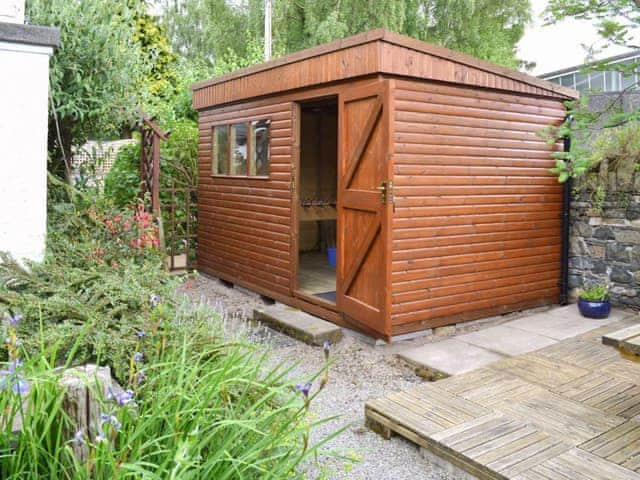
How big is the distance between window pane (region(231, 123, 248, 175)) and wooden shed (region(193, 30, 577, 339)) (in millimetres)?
25

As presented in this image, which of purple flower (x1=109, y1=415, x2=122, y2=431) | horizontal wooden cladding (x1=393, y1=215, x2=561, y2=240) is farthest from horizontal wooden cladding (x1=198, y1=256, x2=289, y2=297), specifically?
purple flower (x1=109, y1=415, x2=122, y2=431)

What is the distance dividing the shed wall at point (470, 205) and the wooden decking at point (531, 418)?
1086 millimetres

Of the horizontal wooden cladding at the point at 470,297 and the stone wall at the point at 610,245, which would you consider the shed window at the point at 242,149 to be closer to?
the horizontal wooden cladding at the point at 470,297

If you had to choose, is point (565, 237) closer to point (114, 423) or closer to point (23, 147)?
point (23, 147)

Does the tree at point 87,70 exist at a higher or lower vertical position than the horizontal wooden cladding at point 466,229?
higher

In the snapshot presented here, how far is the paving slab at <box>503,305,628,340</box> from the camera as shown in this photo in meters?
5.48

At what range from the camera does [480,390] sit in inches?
154

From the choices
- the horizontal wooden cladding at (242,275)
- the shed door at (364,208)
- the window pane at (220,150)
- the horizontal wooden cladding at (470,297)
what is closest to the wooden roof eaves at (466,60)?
the shed door at (364,208)

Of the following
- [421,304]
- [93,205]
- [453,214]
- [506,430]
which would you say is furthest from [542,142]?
[93,205]

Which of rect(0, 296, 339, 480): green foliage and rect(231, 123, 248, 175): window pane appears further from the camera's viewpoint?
rect(231, 123, 248, 175): window pane

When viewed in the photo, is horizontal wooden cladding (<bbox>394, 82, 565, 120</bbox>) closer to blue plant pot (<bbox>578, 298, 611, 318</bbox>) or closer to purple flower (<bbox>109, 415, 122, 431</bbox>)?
blue plant pot (<bbox>578, 298, 611, 318</bbox>)

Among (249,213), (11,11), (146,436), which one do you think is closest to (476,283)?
(249,213)

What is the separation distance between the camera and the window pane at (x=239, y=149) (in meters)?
7.28

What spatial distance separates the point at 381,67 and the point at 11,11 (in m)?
2.73
